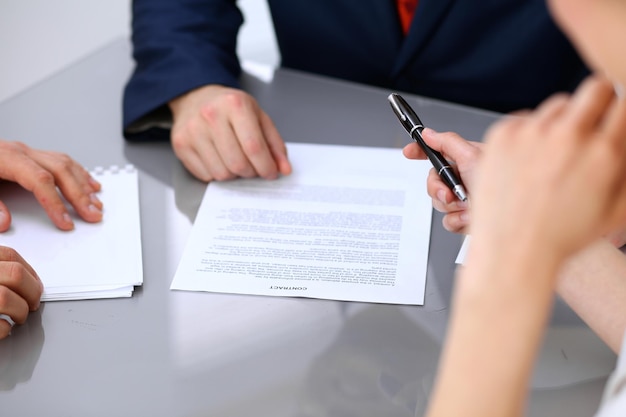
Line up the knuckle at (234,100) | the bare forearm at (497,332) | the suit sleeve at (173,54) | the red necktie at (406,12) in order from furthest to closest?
1. the red necktie at (406,12)
2. the suit sleeve at (173,54)
3. the knuckle at (234,100)
4. the bare forearm at (497,332)

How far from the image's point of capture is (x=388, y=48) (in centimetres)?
153

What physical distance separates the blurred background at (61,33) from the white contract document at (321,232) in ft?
6.09

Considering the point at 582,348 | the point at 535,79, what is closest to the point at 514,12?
the point at 535,79

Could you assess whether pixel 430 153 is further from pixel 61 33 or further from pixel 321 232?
pixel 61 33

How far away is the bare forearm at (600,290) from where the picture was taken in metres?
0.83

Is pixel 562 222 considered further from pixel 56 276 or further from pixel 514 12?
pixel 514 12

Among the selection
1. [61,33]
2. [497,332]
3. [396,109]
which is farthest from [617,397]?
[61,33]

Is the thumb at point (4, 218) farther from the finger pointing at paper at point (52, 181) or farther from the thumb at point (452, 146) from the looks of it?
the thumb at point (452, 146)

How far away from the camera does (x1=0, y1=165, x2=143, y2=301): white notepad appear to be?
3.22ft

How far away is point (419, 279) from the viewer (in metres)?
0.97

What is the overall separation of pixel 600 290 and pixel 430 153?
0.27 metres

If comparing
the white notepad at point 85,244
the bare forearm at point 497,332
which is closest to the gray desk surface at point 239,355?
the white notepad at point 85,244

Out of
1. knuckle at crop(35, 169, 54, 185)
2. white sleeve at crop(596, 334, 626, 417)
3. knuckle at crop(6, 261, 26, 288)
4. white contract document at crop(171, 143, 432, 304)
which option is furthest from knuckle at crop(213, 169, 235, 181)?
white sleeve at crop(596, 334, 626, 417)

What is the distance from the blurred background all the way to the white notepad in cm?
189
